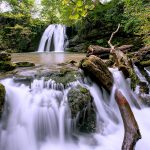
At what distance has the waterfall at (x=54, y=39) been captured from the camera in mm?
18078

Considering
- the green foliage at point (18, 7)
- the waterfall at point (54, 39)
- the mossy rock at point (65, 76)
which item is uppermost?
the green foliage at point (18, 7)

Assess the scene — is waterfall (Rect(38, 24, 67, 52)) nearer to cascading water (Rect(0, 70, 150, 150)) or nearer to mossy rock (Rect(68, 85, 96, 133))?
cascading water (Rect(0, 70, 150, 150))

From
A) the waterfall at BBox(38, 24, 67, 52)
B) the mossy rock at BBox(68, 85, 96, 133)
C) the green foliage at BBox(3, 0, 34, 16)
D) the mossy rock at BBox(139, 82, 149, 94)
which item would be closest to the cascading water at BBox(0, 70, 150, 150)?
the mossy rock at BBox(68, 85, 96, 133)

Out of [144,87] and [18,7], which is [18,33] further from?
[144,87]

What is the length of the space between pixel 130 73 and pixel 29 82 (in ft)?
9.76

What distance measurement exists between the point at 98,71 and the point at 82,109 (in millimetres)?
1222

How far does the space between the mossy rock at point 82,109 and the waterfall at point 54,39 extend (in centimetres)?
1253

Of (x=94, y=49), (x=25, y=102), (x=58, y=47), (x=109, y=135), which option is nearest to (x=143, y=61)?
(x=94, y=49)

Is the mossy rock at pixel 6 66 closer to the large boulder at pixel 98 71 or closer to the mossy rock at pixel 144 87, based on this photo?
the large boulder at pixel 98 71

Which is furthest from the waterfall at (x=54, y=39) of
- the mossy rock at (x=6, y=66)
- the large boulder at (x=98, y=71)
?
the large boulder at (x=98, y=71)

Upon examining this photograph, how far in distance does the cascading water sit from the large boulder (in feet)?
1.70

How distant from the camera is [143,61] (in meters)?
9.50

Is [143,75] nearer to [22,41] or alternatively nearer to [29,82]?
[29,82]

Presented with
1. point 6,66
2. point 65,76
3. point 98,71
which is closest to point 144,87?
point 98,71
